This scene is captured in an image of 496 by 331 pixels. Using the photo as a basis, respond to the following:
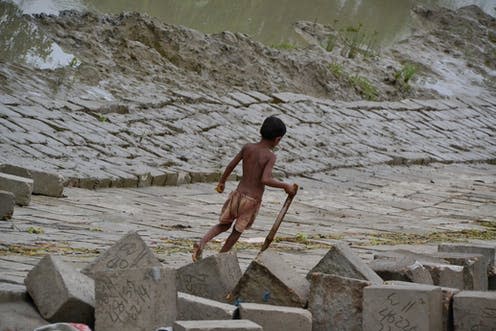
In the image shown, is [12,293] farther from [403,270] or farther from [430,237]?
[430,237]

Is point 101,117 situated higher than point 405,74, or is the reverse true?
point 405,74

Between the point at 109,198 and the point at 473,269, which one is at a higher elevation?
the point at 473,269

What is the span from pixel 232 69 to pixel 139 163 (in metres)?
A: 5.17

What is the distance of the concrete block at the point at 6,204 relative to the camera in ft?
27.8

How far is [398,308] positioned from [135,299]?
1488mm

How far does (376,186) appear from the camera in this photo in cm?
1538

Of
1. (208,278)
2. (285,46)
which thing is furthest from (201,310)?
(285,46)

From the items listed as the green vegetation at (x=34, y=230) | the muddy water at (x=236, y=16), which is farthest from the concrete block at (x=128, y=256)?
the muddy water at (x=236, y=16)

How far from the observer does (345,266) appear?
6.58m

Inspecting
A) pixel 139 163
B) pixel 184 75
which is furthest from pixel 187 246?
pixel 184 75

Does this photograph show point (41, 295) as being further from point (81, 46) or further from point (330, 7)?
point (330, 7)

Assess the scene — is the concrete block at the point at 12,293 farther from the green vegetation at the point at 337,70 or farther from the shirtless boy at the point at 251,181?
the green vegetation at the point at 337,70

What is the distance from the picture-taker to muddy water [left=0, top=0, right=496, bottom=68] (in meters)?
15.0

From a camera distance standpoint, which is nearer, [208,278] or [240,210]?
[208,278]
